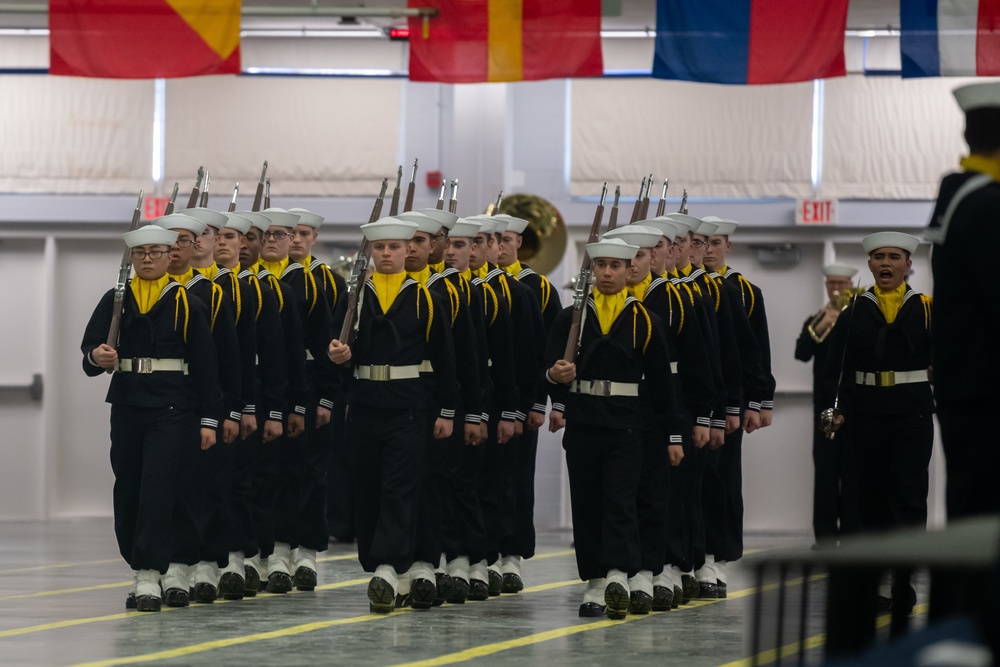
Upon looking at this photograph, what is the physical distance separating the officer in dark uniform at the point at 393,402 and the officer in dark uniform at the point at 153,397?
0.74 m

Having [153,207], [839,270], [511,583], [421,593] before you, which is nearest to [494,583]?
[511,583]

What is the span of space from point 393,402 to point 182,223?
1557 millimetres

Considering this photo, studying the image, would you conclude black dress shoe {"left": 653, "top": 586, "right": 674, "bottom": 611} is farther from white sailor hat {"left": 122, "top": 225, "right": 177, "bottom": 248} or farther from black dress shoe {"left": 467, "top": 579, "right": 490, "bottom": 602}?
white sailor hat {"left": 122, "top": 225, "right": 177, "bottom": 248}

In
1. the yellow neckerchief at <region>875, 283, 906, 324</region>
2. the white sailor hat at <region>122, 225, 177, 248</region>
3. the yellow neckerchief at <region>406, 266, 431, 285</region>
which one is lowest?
the yellow neckerchief at <region>875, 283, 906, 324</region>

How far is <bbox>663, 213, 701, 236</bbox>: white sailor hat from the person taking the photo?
1016 centimetres

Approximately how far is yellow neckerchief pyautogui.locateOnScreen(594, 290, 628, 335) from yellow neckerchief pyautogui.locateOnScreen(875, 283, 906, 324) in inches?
62.9

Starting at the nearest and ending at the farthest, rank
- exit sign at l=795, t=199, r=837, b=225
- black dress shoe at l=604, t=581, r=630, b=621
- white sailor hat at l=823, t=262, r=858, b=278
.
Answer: black dress shoe at l=604, t=581, r=630, b=621
white sailor hat at l=823, t=262, r=858, b=278
exit sign at l=795, t=199, r=837, b=225

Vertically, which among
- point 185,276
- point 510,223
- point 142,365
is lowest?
point 142,365

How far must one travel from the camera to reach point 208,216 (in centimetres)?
966

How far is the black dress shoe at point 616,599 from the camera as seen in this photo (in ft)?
28.3

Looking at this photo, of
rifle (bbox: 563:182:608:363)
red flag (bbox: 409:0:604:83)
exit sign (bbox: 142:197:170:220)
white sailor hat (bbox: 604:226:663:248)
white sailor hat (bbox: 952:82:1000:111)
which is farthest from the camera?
exit sign (bbox: 142:197:170:220)

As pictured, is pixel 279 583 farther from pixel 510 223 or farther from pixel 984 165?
pixel 984 165

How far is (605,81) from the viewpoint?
1580 cm

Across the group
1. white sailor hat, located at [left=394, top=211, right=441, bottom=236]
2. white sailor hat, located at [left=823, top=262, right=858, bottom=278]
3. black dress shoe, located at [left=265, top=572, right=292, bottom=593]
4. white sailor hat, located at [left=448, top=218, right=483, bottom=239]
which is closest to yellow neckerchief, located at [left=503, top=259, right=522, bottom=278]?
white sailor hat, located at [left=448, top=218, right=483, bottom=239]
